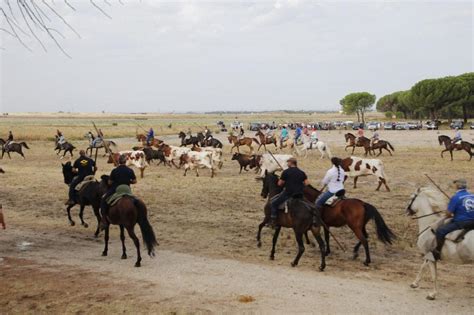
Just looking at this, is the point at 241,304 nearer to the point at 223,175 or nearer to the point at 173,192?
the point at 173,192

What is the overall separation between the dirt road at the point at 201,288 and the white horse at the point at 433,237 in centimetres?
61

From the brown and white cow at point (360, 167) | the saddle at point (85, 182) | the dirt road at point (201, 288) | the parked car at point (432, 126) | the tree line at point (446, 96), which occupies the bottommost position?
the dirt road at point (201, 288)

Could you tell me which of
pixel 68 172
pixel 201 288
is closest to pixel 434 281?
pixel 201 288

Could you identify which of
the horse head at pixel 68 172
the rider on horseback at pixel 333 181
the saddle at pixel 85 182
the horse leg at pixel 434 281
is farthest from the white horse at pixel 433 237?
the horse head at pixel 68 172

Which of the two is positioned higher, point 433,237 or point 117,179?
point 117,179

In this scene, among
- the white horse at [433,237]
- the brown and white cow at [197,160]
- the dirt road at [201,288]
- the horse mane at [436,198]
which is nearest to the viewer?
the dirt road at [201,288]

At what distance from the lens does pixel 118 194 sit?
11.3 meters

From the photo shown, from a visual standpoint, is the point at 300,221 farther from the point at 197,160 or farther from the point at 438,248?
the point at 197,160

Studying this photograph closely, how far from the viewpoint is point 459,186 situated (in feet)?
29.8

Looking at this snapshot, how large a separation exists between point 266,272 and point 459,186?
4.16 m

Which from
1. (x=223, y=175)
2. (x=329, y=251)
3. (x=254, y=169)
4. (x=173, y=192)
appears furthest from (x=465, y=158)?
(x=329, y=251)

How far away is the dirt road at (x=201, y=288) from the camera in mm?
8430

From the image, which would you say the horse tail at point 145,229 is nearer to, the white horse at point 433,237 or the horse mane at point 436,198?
the white horse at point 433,237

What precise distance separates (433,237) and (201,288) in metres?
4.44
